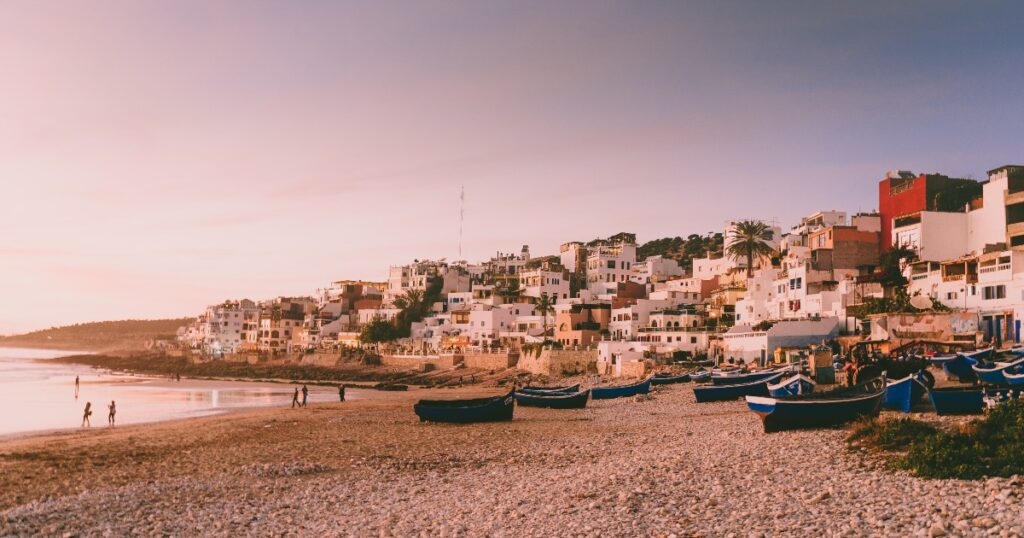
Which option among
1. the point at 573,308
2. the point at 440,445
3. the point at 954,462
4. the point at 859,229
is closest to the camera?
the point at 954,462

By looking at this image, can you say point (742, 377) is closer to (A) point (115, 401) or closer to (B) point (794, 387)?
(B) point (794, 387)

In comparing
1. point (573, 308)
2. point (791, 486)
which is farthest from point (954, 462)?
point (573, 308)

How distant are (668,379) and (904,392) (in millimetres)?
31011

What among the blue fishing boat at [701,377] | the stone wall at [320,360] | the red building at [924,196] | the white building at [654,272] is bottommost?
the stone wall at [320,360]

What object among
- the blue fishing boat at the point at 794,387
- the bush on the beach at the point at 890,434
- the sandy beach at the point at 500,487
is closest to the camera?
the sandy beach at the point at 500,487

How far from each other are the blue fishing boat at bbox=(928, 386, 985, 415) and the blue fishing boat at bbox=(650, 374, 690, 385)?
31.5 m

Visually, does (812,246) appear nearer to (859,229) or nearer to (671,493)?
(859,229)

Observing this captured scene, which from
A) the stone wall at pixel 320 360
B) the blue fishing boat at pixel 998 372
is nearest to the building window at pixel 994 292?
the blue fishing boat at pixel 998 372

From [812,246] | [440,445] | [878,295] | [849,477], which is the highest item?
[812,246]

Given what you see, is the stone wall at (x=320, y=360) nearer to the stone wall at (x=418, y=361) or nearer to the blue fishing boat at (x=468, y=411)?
the stone wall at (x=418, y=361)

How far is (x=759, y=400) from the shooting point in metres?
21.5

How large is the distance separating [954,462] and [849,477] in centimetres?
186

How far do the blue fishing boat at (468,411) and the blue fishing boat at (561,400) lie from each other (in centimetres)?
649

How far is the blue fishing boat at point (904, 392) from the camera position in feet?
73.9
